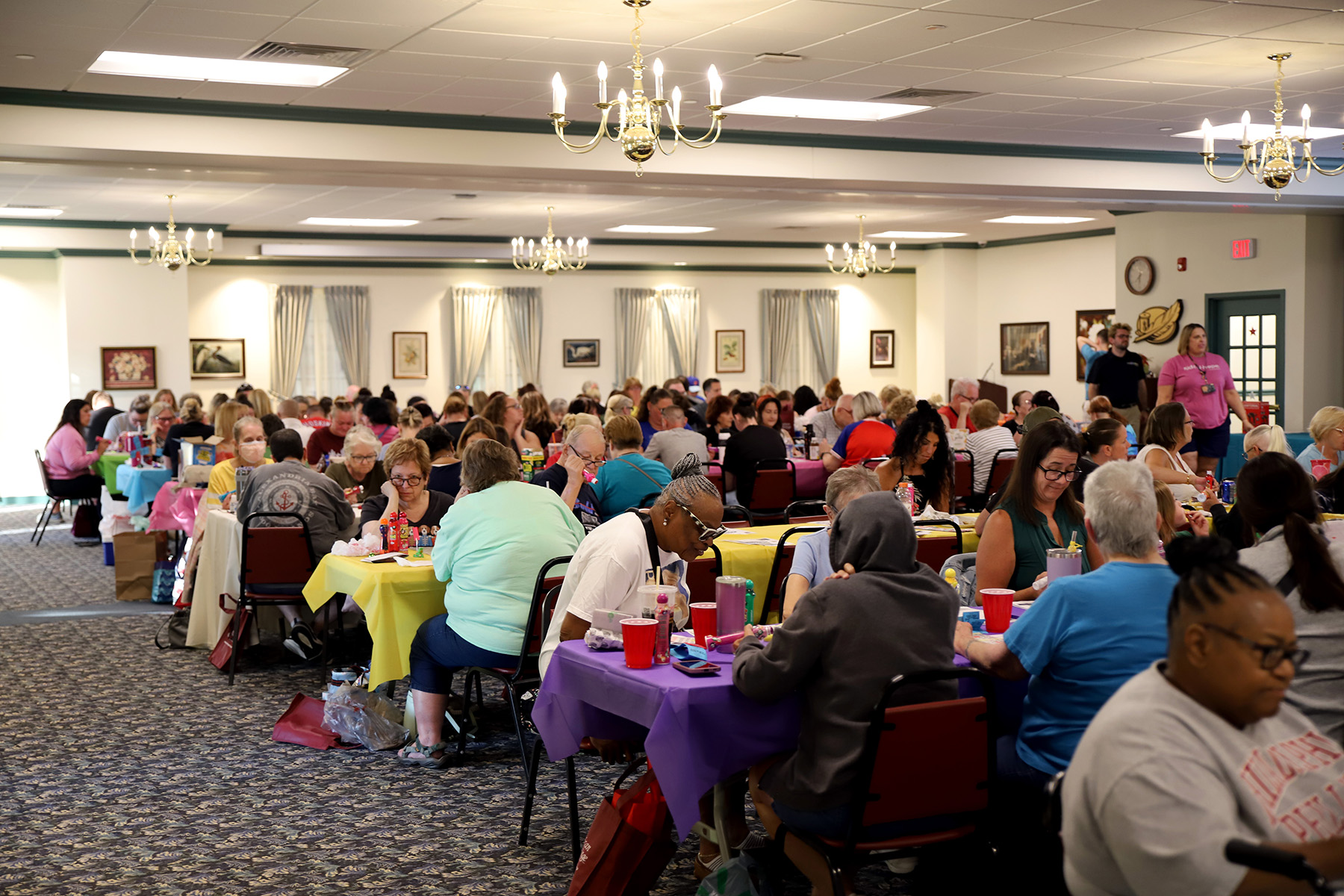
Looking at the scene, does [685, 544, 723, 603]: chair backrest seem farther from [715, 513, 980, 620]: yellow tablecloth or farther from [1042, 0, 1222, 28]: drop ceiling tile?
[1042, 0, 1222, 28]: drop ceiling tile

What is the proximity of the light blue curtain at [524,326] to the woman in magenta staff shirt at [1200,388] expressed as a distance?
432 inches

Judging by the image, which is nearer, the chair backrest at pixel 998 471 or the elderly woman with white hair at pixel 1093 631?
the elderly woman with white hair at pixel 1093 631

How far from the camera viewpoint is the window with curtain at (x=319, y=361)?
17.9 metres

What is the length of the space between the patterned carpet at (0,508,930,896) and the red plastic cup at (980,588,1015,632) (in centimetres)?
85

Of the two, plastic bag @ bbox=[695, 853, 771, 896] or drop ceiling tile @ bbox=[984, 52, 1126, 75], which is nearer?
plastic bag @ bbox=[695, 853, 771, 896]

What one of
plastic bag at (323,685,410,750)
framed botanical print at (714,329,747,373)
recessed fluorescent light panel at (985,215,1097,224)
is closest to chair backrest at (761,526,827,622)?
plastic bag at (323,685,410,750)

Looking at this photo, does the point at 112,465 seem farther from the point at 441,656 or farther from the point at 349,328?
the point at 441,656

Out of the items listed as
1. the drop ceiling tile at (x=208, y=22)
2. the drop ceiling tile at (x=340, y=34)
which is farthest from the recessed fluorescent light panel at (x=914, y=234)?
the drop ceiling tile at (x=208, y=22)

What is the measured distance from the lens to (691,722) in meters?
3.14

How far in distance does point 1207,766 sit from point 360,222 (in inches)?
592

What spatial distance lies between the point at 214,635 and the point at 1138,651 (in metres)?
5.79

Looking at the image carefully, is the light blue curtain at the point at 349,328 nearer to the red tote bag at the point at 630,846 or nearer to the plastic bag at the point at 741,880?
the red tote bag at the point at 630,846

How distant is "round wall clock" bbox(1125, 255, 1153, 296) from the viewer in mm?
14672

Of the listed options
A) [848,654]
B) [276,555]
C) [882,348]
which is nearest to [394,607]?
[276,555]
